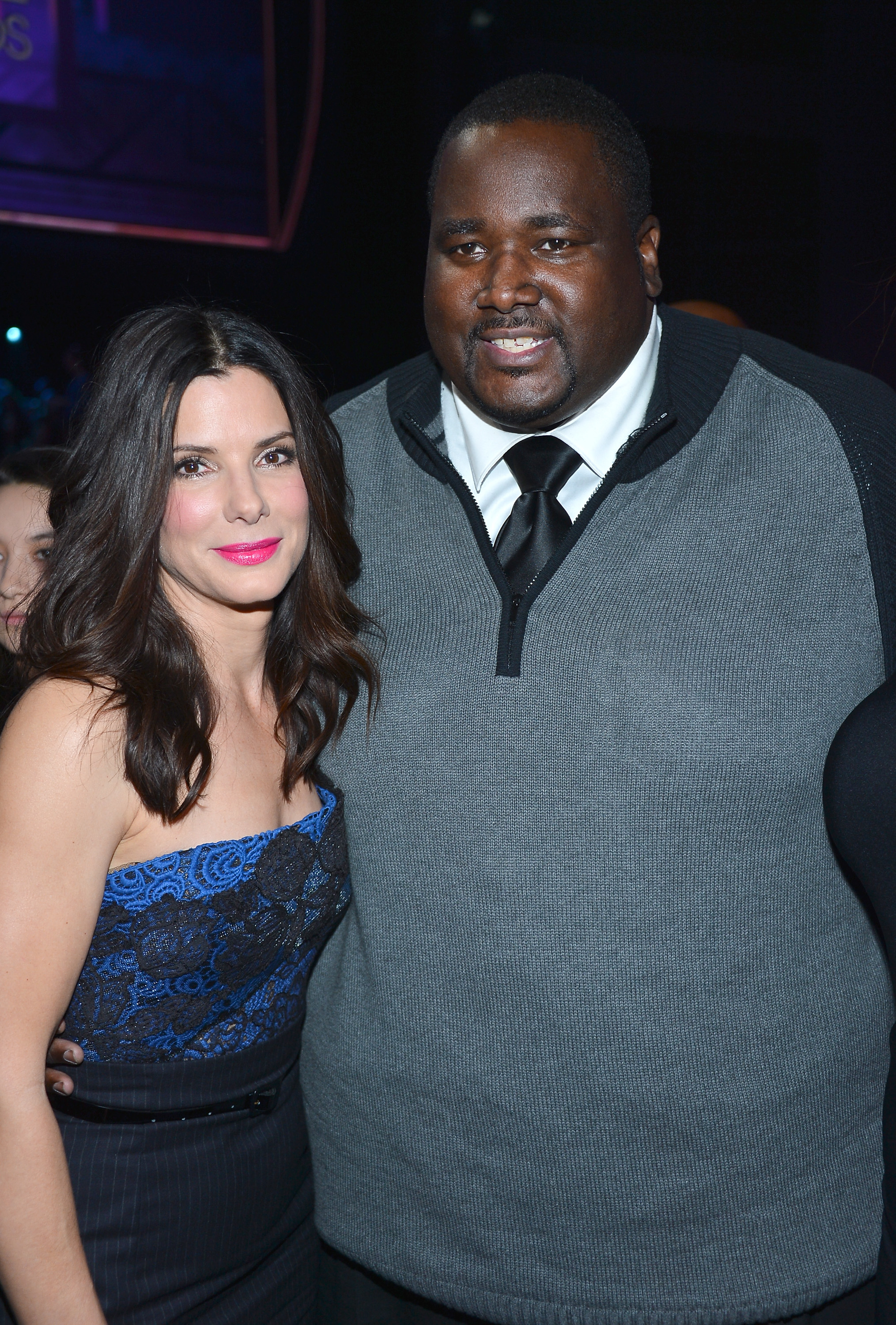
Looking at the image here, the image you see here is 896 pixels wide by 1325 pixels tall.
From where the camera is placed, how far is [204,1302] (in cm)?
142

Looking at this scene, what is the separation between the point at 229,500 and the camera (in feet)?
4.62

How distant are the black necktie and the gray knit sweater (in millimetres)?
49

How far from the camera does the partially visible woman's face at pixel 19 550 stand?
1878 mm

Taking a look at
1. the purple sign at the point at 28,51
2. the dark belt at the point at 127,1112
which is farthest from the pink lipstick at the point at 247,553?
the purple sign at the point at 28,51

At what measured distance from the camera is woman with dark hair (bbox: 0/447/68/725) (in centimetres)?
186

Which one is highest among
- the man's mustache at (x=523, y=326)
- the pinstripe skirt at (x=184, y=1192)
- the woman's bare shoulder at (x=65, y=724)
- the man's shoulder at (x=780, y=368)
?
the man's mustache at (x=523, y=326)

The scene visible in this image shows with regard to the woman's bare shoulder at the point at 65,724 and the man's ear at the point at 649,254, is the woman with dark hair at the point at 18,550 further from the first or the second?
the man's ear at the point at 649,254

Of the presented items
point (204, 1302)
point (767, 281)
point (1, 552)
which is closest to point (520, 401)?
point (1, 552)

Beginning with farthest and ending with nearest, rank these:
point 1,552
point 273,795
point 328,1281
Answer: point 1,552
point 328,1281
point 273,795

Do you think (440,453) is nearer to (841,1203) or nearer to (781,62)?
(841,1203)

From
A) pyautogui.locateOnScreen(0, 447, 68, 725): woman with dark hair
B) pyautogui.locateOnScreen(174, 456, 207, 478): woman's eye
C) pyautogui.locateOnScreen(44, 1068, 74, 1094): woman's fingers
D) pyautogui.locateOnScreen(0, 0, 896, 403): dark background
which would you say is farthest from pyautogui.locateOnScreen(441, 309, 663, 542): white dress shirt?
pyautogui.locateOnScreen(0, 0, 896, 403): dark background

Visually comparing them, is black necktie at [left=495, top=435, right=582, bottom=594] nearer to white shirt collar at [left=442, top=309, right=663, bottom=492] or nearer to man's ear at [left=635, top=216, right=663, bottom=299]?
white shirt collar at [left=442, top=309, right=663, bottom=492]

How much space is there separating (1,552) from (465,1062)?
1.11 m

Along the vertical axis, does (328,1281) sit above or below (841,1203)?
below
